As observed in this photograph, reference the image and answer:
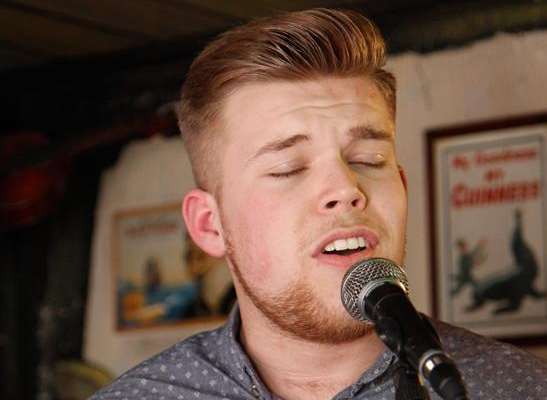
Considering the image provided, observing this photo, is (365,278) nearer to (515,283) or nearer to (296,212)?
(296,212)

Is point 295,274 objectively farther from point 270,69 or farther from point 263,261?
point 270,69

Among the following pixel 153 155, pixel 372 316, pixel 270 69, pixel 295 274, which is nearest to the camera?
pixel 372 316

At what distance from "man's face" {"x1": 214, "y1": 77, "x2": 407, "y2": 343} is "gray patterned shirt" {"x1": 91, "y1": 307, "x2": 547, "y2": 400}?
0.37ft

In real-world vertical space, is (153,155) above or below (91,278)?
above

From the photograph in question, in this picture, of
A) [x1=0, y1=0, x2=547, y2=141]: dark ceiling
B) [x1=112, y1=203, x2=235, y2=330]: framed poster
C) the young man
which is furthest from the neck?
[x1=112, y1=203, x2=235, y2=330]: framed poster

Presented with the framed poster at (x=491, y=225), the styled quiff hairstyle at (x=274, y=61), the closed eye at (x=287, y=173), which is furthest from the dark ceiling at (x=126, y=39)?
the closed eye at (x=287, y=173)

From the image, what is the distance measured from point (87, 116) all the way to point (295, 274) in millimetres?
2779

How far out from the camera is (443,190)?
3840mm

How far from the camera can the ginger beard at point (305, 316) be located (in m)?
2.12

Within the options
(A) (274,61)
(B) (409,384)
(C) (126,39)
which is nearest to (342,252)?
(A) (274,61)

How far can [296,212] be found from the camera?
214 centimetres

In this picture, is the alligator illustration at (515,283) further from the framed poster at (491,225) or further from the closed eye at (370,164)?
the closed eye at (370,164)

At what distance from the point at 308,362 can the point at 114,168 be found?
2.58 m

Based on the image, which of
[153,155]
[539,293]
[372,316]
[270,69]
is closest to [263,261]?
[270,69]
